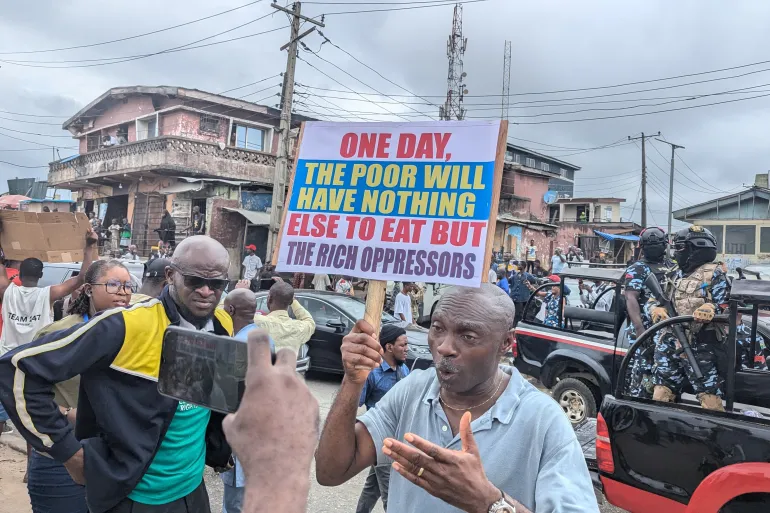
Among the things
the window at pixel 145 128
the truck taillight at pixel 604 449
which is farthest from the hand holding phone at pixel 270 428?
the window at pixel 145 128

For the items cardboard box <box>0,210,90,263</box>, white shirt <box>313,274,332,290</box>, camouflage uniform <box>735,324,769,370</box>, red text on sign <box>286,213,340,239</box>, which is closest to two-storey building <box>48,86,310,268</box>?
white shirt <box>313,274,332,290</box>

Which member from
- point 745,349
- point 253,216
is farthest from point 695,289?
point 253,216

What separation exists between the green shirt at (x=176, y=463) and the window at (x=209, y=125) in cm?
2472

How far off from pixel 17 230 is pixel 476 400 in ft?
16.3

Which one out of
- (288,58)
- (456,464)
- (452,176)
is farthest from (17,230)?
(288,58)

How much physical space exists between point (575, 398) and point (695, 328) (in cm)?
291

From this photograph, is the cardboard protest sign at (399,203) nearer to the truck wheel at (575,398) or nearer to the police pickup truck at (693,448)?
the police pickup truck at (693,448)

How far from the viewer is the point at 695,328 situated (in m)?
4.64

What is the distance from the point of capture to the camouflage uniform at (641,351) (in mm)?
5125

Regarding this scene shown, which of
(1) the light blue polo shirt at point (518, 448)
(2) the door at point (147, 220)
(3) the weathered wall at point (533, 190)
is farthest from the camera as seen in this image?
(3) the weathered wall at point (533, 190)

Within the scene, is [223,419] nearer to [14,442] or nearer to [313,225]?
[313,225]

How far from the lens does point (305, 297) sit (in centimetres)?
988

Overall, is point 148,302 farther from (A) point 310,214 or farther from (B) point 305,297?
(B) point 305,297

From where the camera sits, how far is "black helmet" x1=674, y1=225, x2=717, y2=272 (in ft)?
16.3
